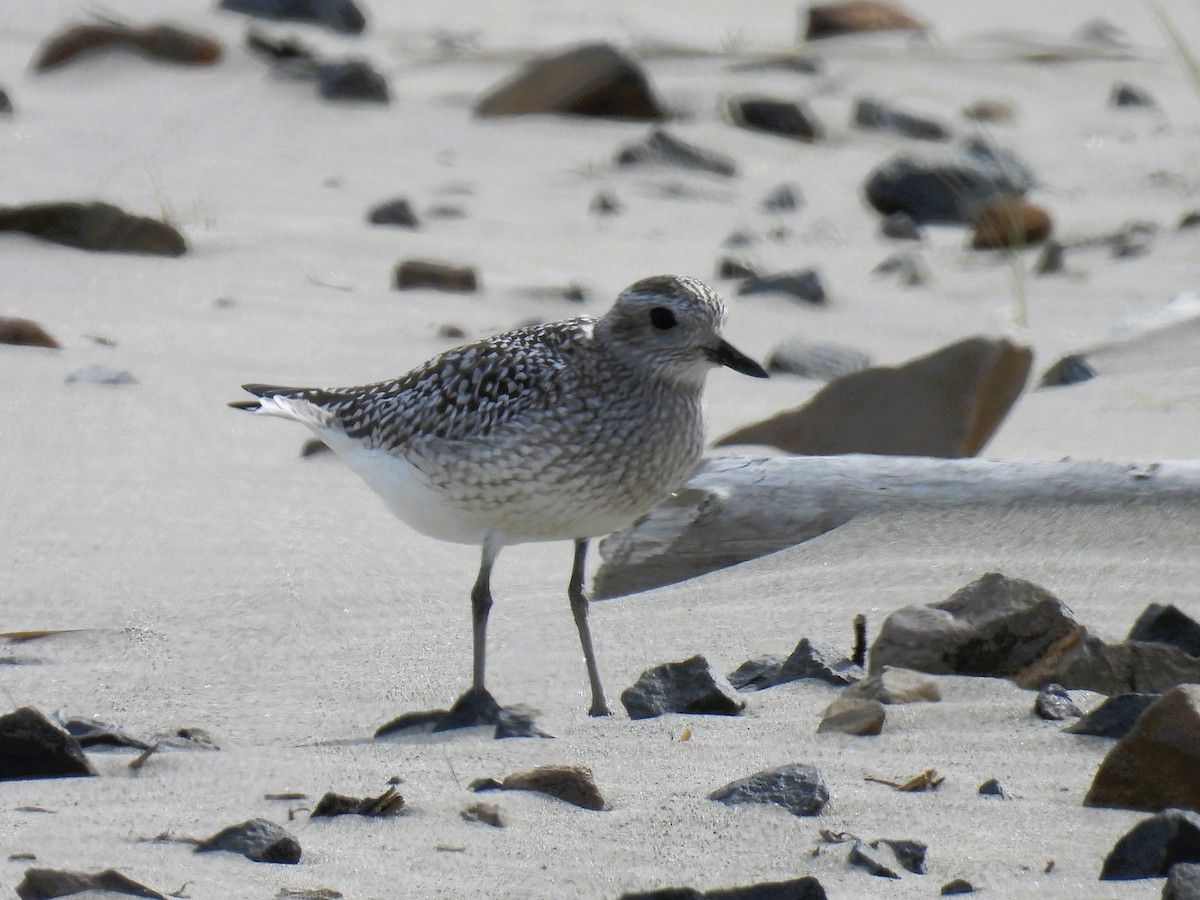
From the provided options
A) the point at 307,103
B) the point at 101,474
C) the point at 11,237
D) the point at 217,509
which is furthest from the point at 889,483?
the point at 307,103

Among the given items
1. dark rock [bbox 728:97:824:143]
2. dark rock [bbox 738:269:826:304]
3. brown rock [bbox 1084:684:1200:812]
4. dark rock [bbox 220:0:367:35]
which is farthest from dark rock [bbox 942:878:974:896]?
dark rock [bbox 220:0:367:35]

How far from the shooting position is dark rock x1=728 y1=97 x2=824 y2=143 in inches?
498

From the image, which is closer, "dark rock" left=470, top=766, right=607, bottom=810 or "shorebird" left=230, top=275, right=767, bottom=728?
"dark rock" left=470, top=766, right=607, bottom=810

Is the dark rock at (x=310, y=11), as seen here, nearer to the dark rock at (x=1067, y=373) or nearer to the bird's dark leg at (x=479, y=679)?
the dark rock at (x=1067, y=373)

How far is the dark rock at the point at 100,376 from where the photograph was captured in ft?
24.0

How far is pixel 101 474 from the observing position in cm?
661

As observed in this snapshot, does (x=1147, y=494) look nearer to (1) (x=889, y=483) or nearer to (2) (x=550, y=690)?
(1) (x=889, y=483)

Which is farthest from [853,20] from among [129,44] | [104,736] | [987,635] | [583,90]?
[104,736]

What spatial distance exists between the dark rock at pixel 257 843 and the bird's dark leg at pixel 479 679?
1.08 m

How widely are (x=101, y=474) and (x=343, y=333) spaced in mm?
1955

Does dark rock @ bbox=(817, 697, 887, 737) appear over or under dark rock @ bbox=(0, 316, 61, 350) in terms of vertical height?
over

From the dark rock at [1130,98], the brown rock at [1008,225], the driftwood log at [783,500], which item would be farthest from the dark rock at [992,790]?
the dark rock at [1130,98]

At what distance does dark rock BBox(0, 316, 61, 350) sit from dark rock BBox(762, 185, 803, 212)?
4.82m

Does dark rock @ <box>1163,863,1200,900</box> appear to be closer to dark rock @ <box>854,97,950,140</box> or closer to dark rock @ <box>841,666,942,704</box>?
dark rock @ <box>841,666,942,704</box>
